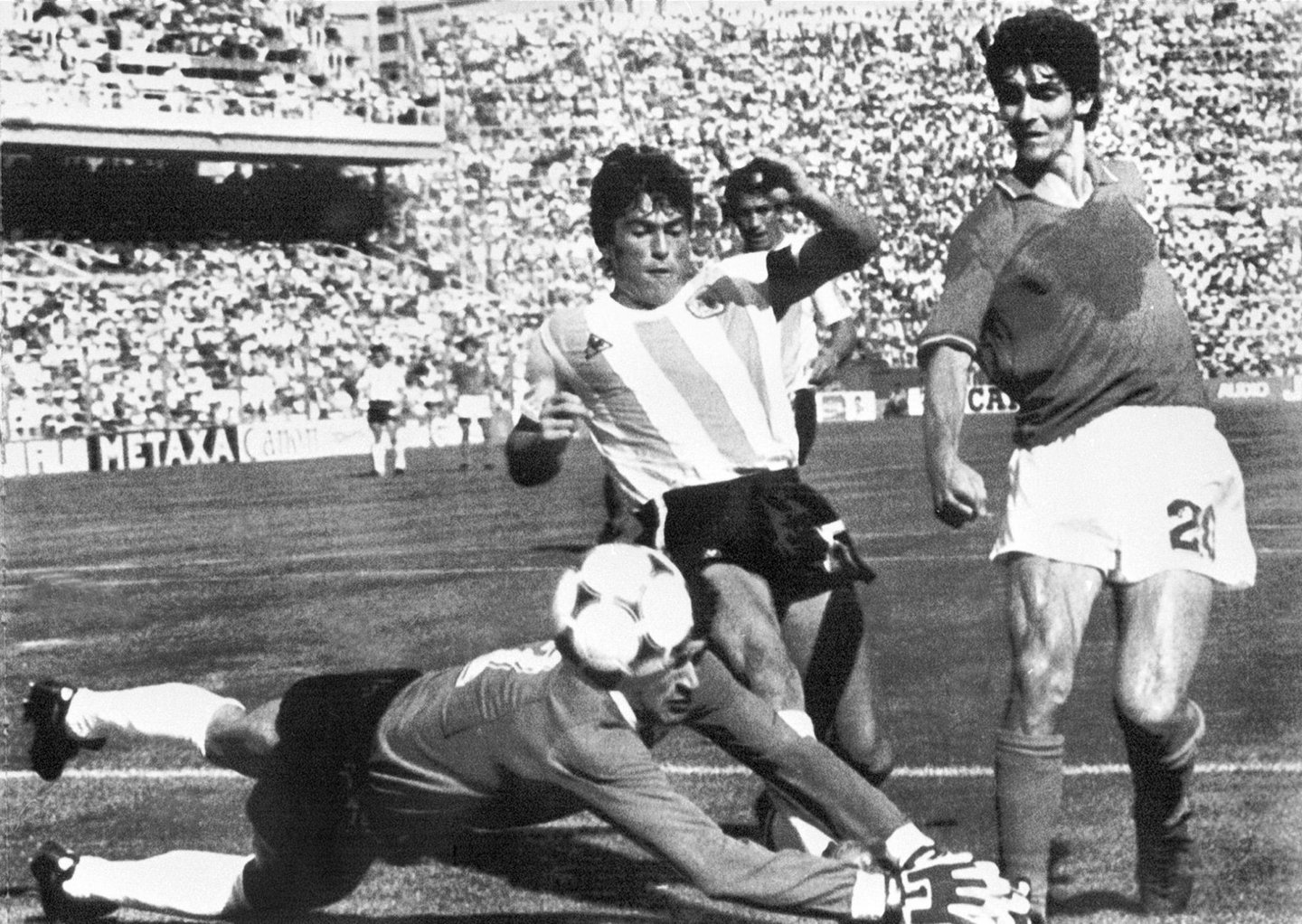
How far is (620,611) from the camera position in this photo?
4855mm

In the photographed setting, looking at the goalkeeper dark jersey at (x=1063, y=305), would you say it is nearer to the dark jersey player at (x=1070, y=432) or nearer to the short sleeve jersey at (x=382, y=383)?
the dark jersey player at (x=1070, y=432)

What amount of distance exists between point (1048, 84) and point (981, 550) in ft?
33.7

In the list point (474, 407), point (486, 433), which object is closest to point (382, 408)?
point (474, 407)

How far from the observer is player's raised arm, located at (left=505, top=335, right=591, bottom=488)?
617cm

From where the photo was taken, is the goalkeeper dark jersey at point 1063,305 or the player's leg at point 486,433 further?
the player's leg at point 486,433

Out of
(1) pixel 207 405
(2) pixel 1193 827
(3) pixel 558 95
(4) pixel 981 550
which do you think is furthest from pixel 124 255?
(2) pixel 1193 827

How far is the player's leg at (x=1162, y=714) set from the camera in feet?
17.6

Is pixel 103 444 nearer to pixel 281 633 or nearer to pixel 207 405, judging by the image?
pixel 207 405

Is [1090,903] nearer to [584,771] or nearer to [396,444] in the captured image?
[584,771]

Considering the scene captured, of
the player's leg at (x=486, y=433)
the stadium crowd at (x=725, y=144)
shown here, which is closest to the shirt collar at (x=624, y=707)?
the player's leg at (x=486, y=433)

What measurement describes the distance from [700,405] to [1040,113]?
4.49 ft

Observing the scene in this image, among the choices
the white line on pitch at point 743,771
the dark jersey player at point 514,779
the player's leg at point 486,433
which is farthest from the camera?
the player's leg at point 486,433

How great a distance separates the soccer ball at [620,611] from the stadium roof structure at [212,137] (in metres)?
28.1

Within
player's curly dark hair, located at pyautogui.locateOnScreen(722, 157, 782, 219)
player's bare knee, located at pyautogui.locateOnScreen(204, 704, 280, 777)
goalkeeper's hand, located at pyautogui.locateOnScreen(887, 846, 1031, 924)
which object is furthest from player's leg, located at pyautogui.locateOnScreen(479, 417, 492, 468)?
goalkeeper's hand, located at pyautogui.locateOnScreen(887, 846, 1031, 924)
